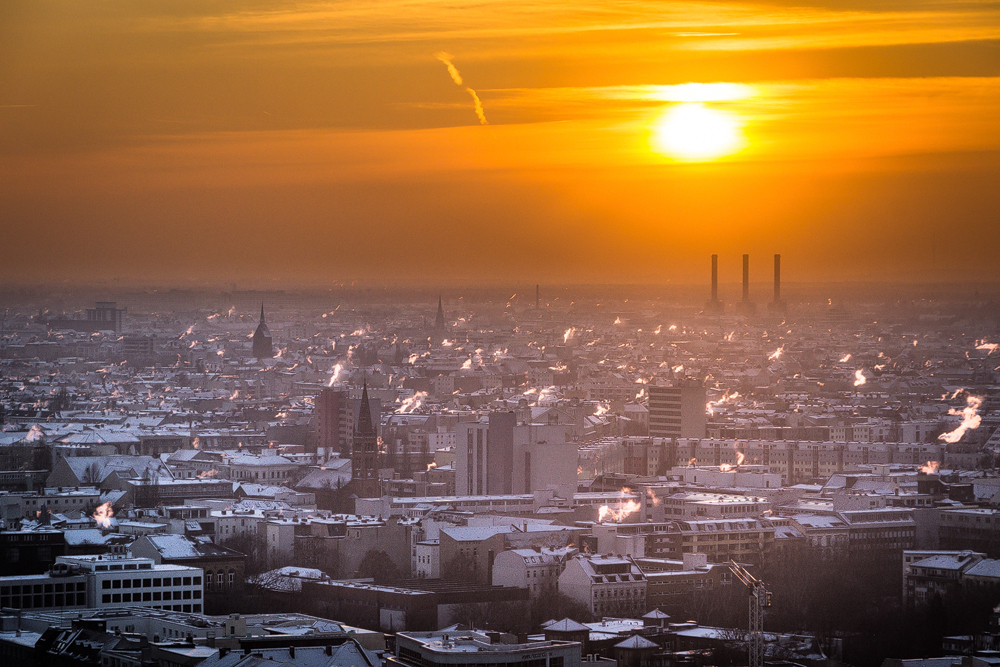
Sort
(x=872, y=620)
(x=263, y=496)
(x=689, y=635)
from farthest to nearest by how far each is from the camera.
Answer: (x=263, y=496), (x=872, y=620), (x=689, y=635)

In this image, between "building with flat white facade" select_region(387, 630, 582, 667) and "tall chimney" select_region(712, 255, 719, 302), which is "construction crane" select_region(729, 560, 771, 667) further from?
"tall chimney" select_region(712, 255, 719, 302)

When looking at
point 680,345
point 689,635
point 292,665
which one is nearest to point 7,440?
point 689,635

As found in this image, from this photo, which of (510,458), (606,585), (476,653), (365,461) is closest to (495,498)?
(510,458)

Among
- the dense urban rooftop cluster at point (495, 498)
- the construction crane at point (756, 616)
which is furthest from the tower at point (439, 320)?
the construction crane at point (756, 616)

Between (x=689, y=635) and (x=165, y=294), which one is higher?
(x=165, y=294)

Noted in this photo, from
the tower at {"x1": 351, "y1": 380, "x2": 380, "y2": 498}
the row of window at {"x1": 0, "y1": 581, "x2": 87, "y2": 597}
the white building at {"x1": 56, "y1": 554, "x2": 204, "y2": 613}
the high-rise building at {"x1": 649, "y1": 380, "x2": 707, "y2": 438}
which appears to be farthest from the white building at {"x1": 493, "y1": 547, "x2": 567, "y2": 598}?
the high-rise building at {"x1": 649, "y1": 380, "x2": 707, "y2": 438}

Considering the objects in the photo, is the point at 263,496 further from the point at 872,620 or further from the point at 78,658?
the point at 78,658

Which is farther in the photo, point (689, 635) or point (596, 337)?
point (596, 337)
